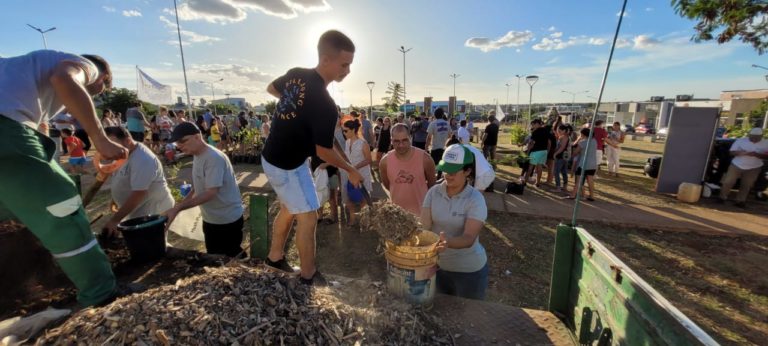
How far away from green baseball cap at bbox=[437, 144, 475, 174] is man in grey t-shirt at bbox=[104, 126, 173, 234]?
2.77 meters

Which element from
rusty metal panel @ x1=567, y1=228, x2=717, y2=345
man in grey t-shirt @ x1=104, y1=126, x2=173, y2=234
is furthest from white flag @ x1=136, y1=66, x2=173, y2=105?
rusty metal panel @ x1=567, y1=228, x2=717, y2=345

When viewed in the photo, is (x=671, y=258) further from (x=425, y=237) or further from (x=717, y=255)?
(x=425, y=237)

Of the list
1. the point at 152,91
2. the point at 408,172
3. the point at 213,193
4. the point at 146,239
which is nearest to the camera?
the point at 146,239

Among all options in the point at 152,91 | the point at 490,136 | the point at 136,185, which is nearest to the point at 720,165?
the point at 490,136

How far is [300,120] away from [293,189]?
0.50 m

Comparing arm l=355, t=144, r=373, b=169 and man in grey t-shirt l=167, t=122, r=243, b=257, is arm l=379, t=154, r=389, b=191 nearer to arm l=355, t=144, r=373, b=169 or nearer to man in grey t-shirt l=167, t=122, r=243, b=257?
arm l=355, t=144, r=373, b=169

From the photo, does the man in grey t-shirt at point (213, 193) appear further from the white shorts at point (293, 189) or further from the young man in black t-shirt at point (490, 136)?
the young man in black t-shirt at point (490, 136)

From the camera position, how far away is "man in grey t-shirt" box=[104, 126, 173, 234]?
121 inches

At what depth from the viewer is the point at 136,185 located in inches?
122

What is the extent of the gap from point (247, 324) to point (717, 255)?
7.06m

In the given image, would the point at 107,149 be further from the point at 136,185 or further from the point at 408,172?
the point at 408,172

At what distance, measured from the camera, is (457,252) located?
275cm

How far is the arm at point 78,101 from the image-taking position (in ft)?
5.72

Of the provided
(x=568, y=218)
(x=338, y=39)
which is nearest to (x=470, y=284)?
(x=338, y=39)
